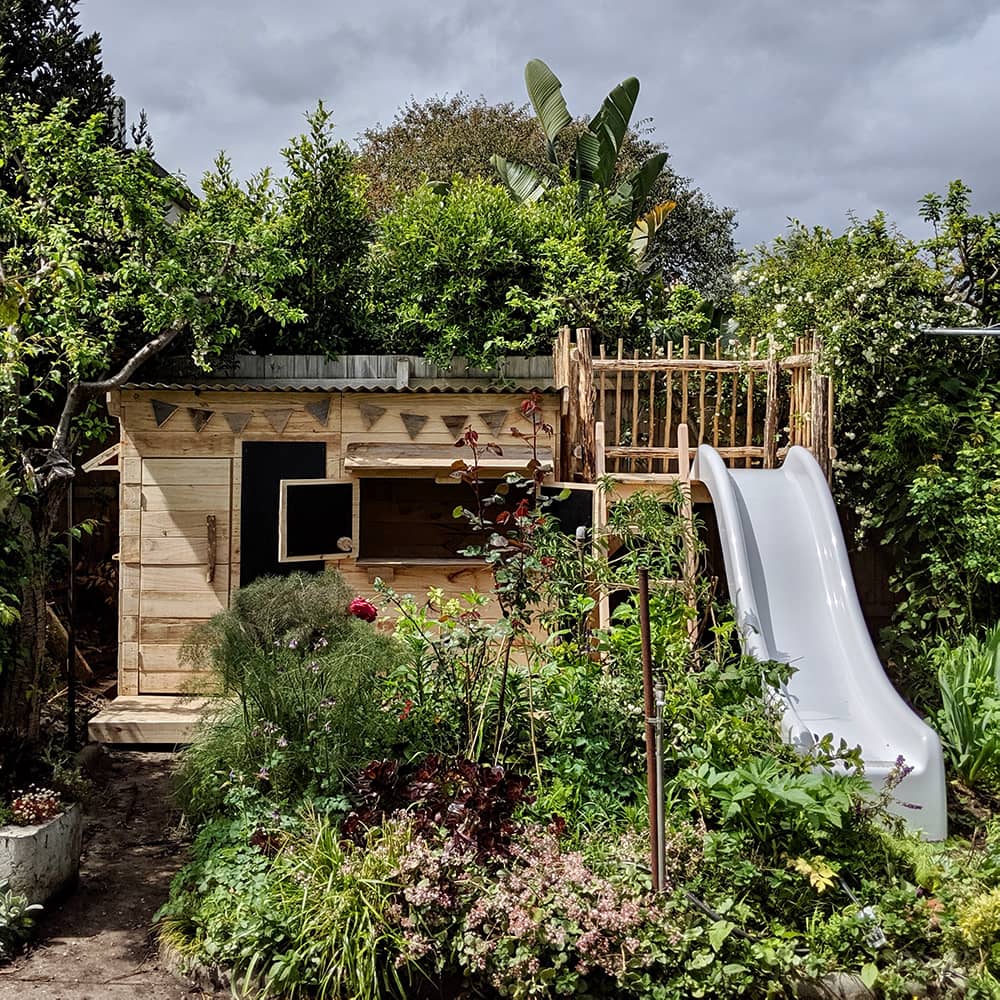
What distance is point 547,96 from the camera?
1374cm

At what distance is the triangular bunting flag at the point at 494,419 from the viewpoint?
8.32 m

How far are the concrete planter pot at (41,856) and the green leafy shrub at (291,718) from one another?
639mm

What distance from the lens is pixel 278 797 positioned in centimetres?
491

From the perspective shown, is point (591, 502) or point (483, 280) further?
point (483, 280)

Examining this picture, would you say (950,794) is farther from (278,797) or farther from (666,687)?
(278,797)

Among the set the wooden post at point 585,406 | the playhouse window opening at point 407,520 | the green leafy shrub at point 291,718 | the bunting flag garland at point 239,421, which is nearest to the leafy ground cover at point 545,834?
the green leafy shrub at point 291,718

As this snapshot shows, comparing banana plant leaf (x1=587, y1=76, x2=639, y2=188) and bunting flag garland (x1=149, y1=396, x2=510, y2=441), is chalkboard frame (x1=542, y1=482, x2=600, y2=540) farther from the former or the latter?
banana plant leaf (x1=587, y1=76, x2=639, y2=188)

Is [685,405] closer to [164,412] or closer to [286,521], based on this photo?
[286,521]

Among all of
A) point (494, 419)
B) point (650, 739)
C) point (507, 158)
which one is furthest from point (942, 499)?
point (507, 158)

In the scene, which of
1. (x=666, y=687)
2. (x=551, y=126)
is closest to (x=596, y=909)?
(x=666, y=687)

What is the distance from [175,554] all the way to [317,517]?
123 centimetres

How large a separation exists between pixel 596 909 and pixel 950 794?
326 cm

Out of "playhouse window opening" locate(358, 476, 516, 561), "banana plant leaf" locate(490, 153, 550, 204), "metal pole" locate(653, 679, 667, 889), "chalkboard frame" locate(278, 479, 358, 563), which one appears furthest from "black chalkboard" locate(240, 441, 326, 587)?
"banana plant leaf" locate(490, 153, 550, 204)

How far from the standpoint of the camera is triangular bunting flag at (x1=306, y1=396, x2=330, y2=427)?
8227mm
